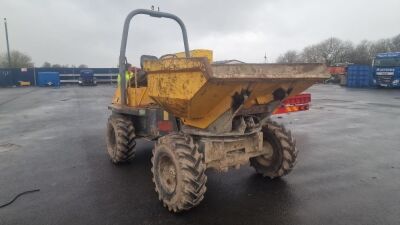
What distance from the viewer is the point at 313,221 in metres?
3.67

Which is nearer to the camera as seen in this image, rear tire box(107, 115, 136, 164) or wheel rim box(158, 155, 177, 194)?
wheel rim box(158, 155, 177, 194)

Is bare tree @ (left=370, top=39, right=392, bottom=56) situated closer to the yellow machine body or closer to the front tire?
the yellow machine body

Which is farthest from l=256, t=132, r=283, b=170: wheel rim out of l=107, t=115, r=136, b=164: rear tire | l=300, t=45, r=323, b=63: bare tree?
l=300, t=45, r=323, b=63: bare tree

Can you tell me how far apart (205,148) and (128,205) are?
1.28 metres

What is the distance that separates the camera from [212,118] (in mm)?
3799

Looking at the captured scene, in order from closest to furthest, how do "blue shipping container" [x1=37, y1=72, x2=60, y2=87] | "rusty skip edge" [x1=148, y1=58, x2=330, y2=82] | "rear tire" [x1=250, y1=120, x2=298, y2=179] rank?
1. "rusty skip edge" [x1=148, y1=58, x2=330, y2=82]
2. "rear tire" [x1=250, y1=120, x2=298, y2=179]
3. "blue shipping container" [x1=37, y1=72, x2=60, y2=87]

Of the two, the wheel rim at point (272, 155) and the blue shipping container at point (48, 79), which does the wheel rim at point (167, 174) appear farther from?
the blue shipping container at point (48, 79)

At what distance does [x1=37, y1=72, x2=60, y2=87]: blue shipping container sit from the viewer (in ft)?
120

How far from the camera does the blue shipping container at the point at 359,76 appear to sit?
28.9m

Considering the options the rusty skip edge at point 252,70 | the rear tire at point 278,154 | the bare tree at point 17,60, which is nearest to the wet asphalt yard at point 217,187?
the rear tire at point 278,154

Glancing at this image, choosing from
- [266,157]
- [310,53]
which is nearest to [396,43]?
[310,53]

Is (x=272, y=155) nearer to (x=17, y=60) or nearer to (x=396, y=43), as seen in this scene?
(x=17, y=60)

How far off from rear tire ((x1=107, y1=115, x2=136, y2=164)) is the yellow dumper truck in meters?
0.82

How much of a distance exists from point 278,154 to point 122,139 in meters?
2.67
